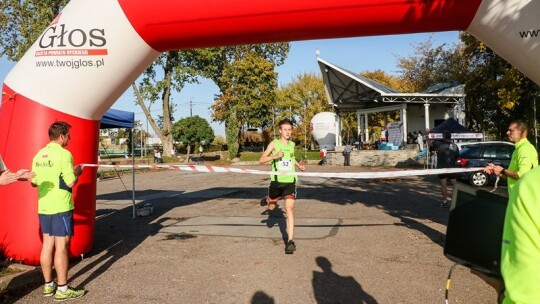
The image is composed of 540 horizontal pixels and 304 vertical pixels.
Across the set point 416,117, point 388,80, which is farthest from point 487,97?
point 388,80

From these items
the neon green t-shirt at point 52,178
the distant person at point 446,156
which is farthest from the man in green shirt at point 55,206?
the distant person at point 446,156

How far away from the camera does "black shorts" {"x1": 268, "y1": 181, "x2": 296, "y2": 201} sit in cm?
609

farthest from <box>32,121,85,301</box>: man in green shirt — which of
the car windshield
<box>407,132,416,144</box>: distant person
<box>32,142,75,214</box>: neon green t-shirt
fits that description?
<box>407,132,416,144</box>: distant person

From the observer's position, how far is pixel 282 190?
6242 mm

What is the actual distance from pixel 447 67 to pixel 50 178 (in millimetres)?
43809

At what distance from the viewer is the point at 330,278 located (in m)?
4.75

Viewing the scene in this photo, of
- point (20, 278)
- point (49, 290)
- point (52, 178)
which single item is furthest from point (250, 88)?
point (49, 290)

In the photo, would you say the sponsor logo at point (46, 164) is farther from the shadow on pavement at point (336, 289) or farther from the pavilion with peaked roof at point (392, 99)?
the pavilion with peaked roof at point (392, 99)

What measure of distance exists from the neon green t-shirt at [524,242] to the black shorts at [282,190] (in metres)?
4.66

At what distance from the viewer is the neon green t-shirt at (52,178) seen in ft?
14.3

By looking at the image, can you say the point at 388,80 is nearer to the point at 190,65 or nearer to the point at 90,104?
the point at 190,65

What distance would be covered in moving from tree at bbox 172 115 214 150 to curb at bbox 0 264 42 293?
147 ft

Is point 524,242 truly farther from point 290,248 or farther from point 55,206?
point 290,248

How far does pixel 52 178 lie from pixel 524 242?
4410mm
